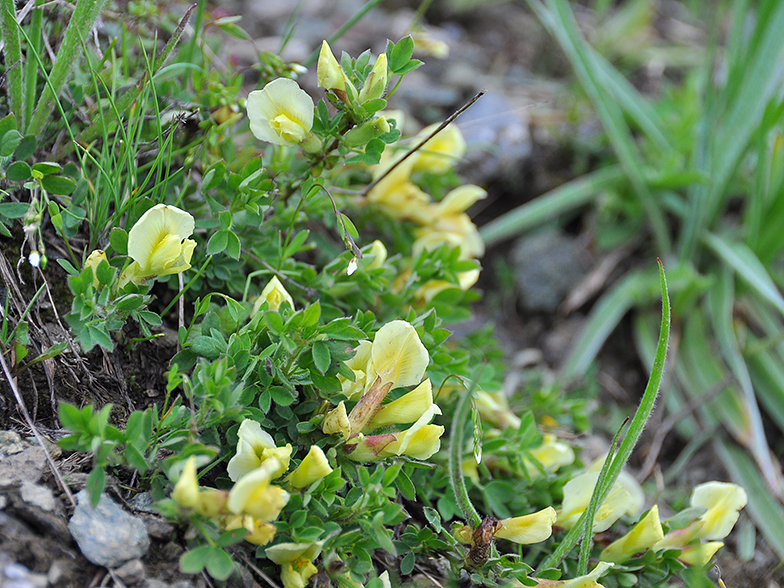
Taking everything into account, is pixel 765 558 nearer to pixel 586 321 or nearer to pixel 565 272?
pixel 586 321

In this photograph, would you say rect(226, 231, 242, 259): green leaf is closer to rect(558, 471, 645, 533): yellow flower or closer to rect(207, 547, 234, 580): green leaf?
rect(207, 547, 234, 580): green leaf

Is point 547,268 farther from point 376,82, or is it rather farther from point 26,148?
point 26,148

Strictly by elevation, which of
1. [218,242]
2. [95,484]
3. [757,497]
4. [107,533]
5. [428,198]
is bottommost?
[757,497]

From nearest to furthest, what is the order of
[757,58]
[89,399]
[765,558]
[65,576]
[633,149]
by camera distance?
[65,576]
[89,399]
[765,558]
[757,58]
[633,149]

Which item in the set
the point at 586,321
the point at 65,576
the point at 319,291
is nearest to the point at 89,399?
the point at 65,576

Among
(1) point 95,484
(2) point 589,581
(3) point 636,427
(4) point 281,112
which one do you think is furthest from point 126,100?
(2) point 589,581

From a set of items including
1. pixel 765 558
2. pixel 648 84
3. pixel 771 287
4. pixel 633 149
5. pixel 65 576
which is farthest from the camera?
pixel 648 84

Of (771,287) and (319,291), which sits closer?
(319,291)
